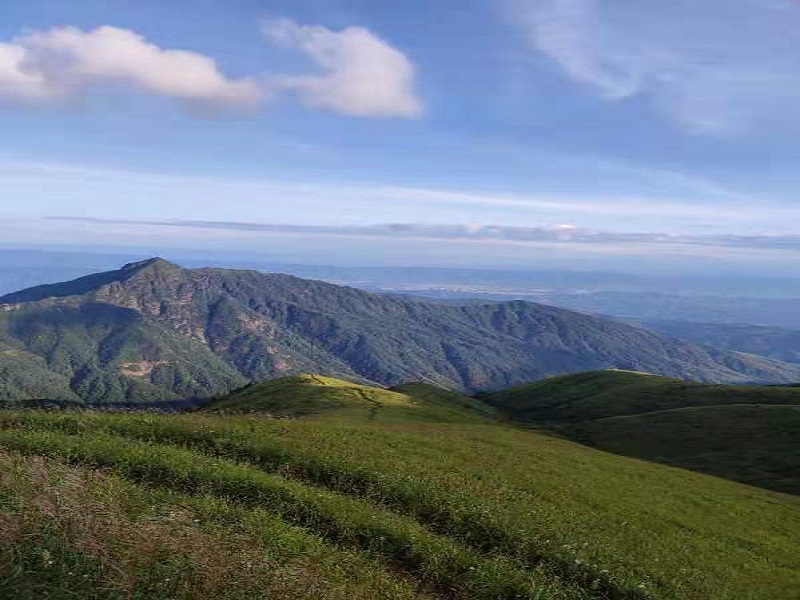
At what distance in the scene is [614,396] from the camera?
407 feet

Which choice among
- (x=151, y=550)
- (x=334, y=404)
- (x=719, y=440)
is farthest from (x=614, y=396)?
(x=151, y=550)

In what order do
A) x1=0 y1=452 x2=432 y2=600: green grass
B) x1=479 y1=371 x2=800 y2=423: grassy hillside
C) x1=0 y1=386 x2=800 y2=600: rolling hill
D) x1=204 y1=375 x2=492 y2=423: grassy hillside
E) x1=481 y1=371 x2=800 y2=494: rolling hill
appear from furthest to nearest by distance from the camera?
x1=479 y1=371 x2=800 y2=423: grassy hillside, x1=204 y1=375 x2=492 y2=423: grassy hillside, x1=481 y1=371 x2=800 y2=494: rolling hill, x1=0 y1=386 x2=800 y2=600: rolling hill, x1=0 y1=452 x2=432 y2=600: green grass

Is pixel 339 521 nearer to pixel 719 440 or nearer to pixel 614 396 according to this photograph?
pixel 719 440

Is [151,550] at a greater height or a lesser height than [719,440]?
greater

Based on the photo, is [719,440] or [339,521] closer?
[339,521]

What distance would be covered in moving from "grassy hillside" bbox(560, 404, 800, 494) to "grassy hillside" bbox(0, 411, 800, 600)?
2749 cm

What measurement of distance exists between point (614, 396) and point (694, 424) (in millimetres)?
42224

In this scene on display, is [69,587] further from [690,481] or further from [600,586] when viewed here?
A: [690,481]

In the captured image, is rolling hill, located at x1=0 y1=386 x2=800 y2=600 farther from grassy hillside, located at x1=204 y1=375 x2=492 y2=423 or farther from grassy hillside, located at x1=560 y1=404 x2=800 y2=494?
grassy hillside, located at x1=204 y1=375 x2=492 y2=423

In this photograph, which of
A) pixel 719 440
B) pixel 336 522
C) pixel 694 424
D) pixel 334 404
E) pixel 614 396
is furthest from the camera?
pixel 614 396

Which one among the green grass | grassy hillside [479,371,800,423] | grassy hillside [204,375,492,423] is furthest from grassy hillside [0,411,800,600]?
grassy hillside [479,371,800,423]

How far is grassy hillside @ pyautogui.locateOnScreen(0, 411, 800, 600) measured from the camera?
14617mm

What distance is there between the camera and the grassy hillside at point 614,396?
106 meters

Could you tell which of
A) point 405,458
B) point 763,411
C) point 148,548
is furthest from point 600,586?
point 763,411
